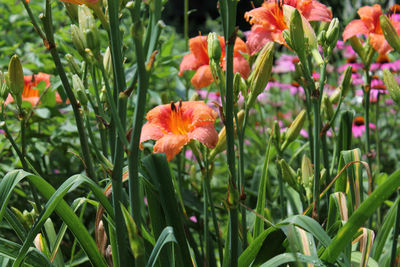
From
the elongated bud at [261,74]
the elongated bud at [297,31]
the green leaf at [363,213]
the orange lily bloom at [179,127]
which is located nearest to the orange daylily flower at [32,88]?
the orange lily bloom at [179,127]

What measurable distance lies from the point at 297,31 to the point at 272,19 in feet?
0.79

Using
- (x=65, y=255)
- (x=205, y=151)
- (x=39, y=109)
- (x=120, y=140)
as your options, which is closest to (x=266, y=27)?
(x=205, y=151)

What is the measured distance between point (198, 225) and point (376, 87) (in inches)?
48.2

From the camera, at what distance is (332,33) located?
→ 97 cm

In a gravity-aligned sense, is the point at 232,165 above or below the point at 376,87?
above

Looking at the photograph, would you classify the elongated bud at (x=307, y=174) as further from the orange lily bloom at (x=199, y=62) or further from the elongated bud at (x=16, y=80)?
the elongated bud at (x=16, y=80)

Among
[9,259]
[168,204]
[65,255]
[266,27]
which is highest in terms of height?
[266,27]

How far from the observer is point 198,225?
1.49 meters

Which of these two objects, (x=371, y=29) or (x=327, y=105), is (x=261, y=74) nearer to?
(x=327, y=105)

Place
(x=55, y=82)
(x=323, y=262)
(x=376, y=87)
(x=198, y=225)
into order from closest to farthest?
(x=323, y=262)
(x=55, y=82)
(x=198, y=225)
(x=376, y=87)

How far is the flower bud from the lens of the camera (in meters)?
0.96

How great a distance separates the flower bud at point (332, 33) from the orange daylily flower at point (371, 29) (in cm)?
30

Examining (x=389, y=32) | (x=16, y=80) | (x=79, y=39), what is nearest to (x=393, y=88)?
(x=389, y=32)

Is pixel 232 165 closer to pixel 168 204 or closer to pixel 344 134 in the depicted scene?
pixel 168 204
